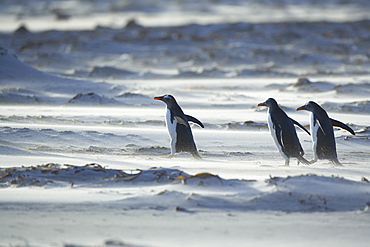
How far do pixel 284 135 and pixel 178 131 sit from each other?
113cm

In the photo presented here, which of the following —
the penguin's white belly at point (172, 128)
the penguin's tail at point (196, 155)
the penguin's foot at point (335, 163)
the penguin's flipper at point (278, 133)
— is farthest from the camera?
the penguin's white belly at point (172, 128)

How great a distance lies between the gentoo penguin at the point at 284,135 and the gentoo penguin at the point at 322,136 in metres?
0.17

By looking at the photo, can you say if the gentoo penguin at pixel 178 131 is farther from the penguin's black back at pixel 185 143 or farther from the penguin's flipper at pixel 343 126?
the penguin's flipper at pixel 343 126

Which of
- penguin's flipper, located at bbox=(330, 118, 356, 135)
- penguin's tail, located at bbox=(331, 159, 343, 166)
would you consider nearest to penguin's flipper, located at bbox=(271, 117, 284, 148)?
penguin's tail, located at bbox=(331, 159, 343, 166)

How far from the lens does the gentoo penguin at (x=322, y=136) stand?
6.27 m

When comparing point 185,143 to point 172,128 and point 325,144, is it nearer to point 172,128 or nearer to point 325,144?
point 172,128

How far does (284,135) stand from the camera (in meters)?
6.40

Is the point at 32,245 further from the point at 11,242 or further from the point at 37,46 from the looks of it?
the point at 37,46

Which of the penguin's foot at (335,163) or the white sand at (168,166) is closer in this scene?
the white sand at (168,166)

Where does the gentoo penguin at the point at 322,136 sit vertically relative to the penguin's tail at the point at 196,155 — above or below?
above

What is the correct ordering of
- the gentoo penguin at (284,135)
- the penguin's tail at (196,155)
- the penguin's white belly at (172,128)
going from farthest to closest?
the penguin's white belly at (172,128), the penguin's tail at (196,155), the gentoo penguin at (284,135)

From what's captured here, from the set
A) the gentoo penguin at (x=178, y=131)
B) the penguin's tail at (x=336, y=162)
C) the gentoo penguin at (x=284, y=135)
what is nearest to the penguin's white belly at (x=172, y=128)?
the gentoo penguin at (x=178, y=131)

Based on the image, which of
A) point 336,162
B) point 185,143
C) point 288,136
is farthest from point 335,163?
point 185,143

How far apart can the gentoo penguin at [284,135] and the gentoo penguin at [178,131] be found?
86cm
